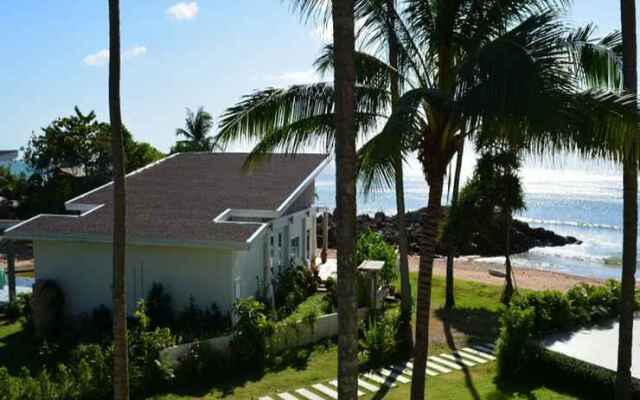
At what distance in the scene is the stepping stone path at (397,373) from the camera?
40.8ft

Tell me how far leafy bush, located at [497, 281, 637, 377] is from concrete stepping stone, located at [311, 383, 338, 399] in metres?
4.05

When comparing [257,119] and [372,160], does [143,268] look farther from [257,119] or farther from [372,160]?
[372,160]

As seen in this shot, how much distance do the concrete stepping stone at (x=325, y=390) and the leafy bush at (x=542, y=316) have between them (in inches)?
159

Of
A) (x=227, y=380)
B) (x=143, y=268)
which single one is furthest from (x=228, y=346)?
(x=143, y=268)

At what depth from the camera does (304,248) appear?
921 inches

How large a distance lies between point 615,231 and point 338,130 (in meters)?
70.5

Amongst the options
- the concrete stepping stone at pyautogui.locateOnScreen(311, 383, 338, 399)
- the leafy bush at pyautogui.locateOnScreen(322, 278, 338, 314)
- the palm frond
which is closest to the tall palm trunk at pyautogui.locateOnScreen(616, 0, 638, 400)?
the palm frond

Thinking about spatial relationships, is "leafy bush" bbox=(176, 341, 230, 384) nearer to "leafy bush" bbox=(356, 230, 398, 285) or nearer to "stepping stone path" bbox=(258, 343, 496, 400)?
"stepping stone path" bbox=(258, 343, 496, 400)

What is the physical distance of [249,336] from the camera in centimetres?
1409

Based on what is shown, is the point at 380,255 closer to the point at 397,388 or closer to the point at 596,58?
the point at 397,388

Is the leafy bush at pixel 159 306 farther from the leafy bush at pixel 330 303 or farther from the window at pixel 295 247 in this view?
the window at pixel 295 247

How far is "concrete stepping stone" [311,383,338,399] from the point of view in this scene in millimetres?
12370

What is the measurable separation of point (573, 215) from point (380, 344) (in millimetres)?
82347

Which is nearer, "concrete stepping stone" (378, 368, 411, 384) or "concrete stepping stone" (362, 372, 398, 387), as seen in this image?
"concrete stepping stone" (362, 372, 398, 387)
